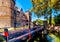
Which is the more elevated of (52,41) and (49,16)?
(49,16)

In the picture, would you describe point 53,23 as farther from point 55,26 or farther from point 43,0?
point 43,0

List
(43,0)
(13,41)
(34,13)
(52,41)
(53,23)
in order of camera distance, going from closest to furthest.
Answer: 1. (13,41)
2. (52,41)
3. (43,0)
4. (34,13)
5. (53,23)

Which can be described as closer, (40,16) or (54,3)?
(54,3)

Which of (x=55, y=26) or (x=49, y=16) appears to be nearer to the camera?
(x=49, y=16)

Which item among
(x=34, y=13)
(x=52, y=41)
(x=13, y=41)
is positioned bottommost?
(x=52, y=41)

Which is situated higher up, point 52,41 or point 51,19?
point 51,19

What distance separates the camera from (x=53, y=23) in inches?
328

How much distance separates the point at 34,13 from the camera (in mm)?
7453

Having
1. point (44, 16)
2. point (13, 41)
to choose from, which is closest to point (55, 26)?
point (44, 16)

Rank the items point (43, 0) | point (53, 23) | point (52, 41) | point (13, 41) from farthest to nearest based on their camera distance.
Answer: point (53, 23) < point (43, 0) < point (52, 41) < point (13, 41)

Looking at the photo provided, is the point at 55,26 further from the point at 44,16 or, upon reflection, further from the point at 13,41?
the point at 13,41

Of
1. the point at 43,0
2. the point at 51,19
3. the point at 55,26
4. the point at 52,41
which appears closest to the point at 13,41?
the point at 52,41

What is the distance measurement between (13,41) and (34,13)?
5466 mm

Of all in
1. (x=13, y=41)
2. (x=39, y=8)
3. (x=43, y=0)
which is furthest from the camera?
(x=39, y=8)
